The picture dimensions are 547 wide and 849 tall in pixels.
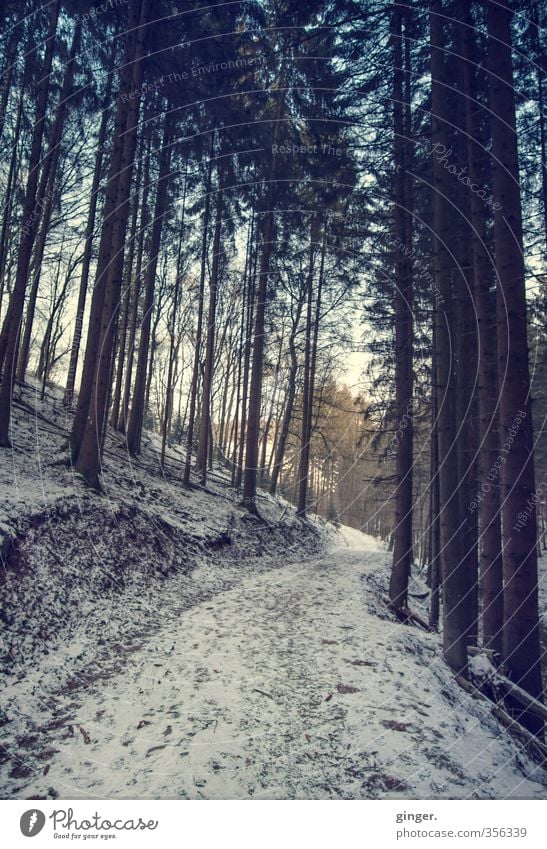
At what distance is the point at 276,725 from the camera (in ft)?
12.9

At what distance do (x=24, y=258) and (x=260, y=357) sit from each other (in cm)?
827

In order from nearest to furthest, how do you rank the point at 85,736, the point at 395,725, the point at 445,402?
the point at 85,736
the point at 395,725
the point at 445,402

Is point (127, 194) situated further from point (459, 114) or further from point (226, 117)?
point (459, 114)

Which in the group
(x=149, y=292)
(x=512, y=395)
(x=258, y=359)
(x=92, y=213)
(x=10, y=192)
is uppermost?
(x=92, y=213)

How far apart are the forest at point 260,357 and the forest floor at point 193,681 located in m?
0.04

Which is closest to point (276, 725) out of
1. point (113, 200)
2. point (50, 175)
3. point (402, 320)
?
point (402, 320)

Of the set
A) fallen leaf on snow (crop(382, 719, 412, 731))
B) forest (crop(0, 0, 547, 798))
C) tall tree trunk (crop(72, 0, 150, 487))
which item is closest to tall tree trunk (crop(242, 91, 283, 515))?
forest (crop(0, 0, 547, 798))

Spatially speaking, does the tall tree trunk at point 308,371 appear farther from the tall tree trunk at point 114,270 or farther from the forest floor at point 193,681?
the tall tree trunk at point 114,270

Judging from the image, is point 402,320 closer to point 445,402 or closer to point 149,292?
point 445,402

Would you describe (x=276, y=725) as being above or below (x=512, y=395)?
below

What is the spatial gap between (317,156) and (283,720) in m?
11.8

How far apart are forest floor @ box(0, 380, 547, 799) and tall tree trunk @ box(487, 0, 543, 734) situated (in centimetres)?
108

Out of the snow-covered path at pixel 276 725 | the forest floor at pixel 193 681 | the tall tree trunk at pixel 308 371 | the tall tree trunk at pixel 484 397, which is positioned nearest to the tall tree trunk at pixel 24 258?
the forest floor at pixel 193 681

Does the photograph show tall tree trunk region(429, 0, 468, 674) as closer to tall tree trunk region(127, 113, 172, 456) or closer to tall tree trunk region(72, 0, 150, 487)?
tall tree trunk region(72, 0, 150, 487)
